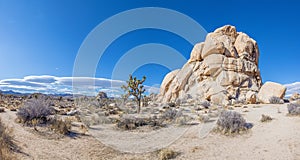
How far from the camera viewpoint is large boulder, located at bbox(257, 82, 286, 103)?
2128 cm

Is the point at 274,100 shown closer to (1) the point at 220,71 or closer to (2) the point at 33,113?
(1) the point at 220,71

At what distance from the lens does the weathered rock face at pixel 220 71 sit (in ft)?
84.2

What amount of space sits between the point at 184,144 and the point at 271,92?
20.0 meters

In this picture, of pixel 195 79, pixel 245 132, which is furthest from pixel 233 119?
pixel 195 79

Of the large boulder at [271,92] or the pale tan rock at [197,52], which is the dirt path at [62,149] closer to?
the large boulder at [271,92]

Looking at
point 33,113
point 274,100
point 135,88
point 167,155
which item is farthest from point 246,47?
point 33,113

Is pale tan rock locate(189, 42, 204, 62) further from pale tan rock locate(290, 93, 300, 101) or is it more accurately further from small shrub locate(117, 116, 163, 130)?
small shrub locate(117, 116, 163, 130)

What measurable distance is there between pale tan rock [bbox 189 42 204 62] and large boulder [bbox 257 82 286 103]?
11797mm

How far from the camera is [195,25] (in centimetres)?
1833

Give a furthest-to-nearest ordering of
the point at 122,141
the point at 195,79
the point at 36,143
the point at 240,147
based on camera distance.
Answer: the point at 195,79 < the point at 122,141 < the point at 240,147 < the point at 36,143

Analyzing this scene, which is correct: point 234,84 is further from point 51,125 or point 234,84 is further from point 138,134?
point 51,125

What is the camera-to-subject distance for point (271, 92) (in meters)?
21.7

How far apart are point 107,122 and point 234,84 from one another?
21.5 metres

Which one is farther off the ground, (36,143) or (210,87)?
(210,87)
